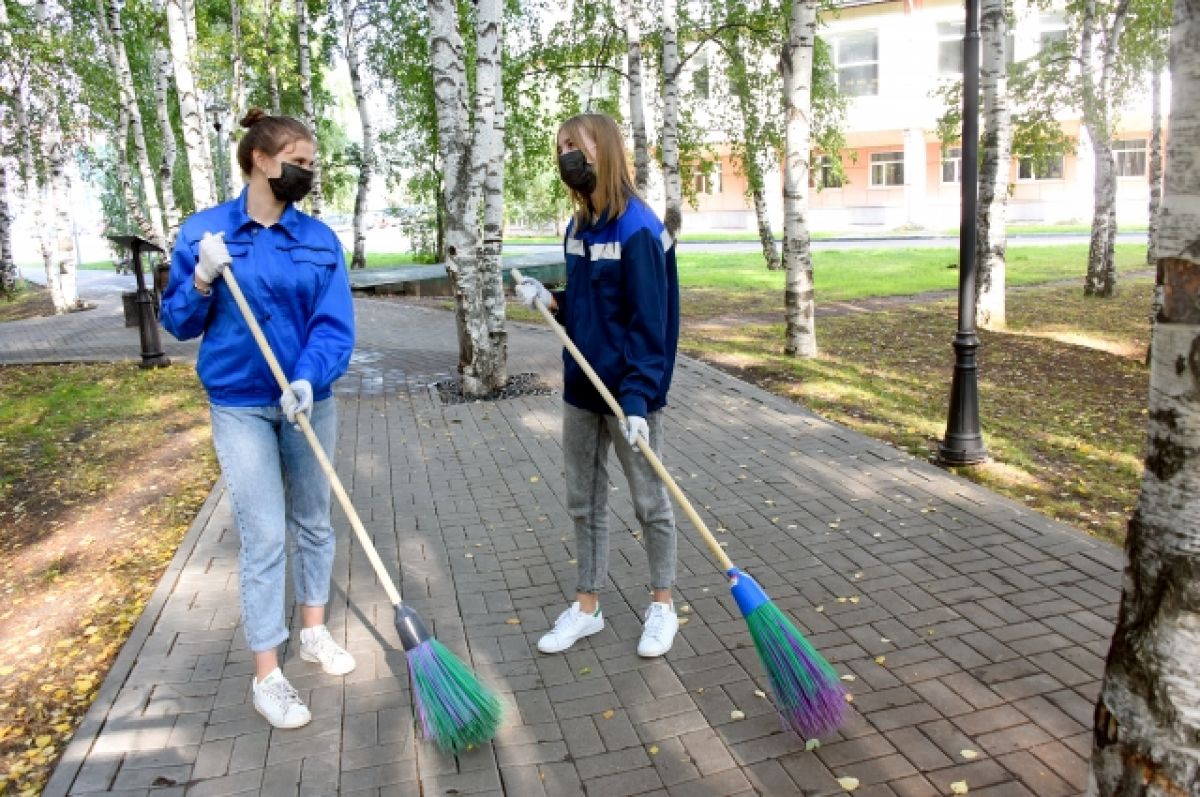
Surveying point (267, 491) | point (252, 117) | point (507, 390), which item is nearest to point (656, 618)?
point (267, 491)

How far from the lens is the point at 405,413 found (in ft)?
29.7

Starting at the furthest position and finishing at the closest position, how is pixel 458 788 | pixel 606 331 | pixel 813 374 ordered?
pixel 813 374
pixel 606 331
pixel 458 788

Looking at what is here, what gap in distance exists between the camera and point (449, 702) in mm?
3303

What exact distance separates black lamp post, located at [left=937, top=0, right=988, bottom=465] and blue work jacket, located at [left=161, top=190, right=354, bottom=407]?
15.2 feet

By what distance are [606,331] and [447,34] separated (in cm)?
640

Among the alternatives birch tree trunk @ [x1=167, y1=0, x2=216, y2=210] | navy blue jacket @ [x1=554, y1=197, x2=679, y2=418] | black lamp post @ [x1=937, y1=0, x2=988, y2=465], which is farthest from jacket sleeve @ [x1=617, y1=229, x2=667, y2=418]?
birch tree trunk @ [x1=167, y1=0, x2=216, y2=210]

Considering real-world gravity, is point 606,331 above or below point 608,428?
above

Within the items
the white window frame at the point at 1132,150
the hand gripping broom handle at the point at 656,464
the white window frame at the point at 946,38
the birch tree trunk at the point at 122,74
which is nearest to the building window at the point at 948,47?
the white window frame at the point at 946,38

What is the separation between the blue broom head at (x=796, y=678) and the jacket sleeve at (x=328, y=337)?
6.01ft

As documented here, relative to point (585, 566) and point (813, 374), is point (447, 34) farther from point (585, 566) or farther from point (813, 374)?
point (585, 566)

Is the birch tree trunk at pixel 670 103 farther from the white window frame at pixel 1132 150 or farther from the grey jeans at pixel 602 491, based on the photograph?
the white window frame at pixel 1132 150

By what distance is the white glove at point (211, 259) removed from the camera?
329cm

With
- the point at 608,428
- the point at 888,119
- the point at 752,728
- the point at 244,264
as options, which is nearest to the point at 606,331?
the point at 608,428

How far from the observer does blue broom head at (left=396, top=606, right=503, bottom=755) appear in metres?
3.31
